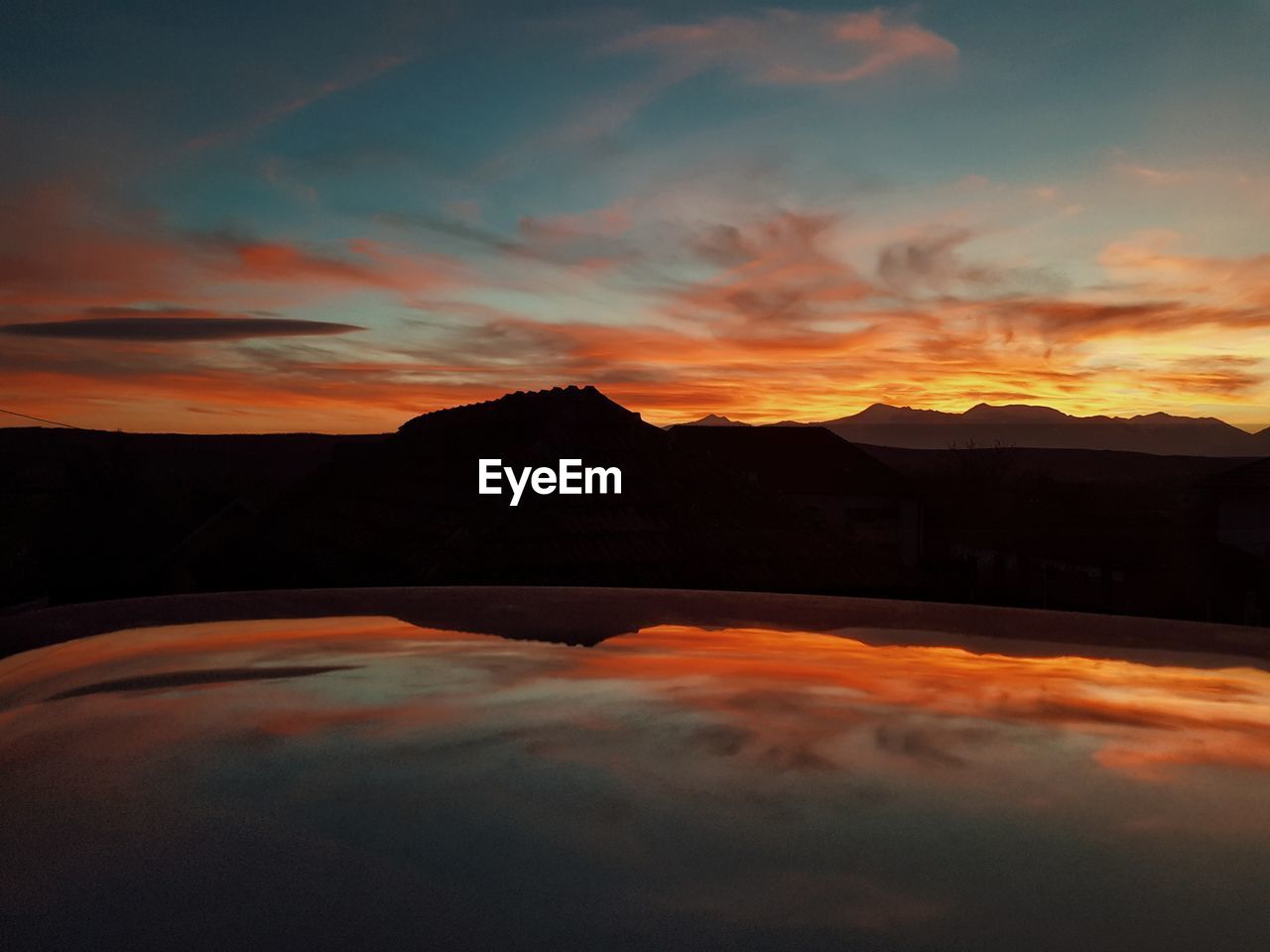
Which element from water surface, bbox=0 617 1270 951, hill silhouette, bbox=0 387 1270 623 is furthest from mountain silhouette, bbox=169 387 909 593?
water surface, bbox=0 617 1270 951

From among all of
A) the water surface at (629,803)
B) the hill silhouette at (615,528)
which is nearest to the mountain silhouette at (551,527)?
the hill silhouette at (615,528)

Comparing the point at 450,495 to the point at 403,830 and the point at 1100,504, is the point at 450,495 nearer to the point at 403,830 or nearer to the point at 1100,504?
the point at 403,830

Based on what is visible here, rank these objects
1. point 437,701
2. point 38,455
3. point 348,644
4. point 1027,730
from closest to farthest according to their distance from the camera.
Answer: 1. point 1027,730
2. point 437,701
3. point 348,644
4. point 38,455

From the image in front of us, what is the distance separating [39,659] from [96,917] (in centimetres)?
192

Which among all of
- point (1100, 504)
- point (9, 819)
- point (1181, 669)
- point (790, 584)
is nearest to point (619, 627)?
point (1181, 669)

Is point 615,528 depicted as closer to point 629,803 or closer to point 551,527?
point 551,527

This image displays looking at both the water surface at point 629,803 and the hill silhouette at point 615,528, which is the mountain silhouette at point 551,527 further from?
the water surface at point 629,803

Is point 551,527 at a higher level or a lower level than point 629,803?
higher

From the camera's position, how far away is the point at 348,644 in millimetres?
3197

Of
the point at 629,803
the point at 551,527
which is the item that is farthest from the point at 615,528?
the point at 629,803

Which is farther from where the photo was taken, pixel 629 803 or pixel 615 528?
pixel 615 528

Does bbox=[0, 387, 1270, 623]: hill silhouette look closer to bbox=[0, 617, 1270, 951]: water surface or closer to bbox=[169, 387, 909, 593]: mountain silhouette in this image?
bbox=[169, 387, 909, 593]: mountain silhouette

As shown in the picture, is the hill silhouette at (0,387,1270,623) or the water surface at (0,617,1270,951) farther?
the hill silhouette at (0,387,1270,623)

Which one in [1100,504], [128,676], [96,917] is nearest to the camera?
[96,917]
